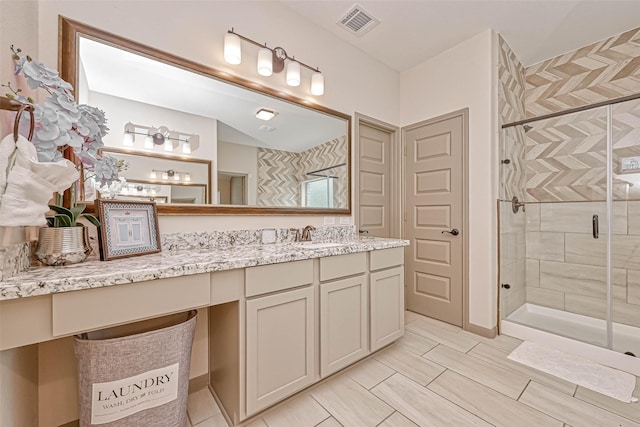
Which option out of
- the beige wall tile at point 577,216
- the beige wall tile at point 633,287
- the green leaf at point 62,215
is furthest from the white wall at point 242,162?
the beige wall tile at point 633,287

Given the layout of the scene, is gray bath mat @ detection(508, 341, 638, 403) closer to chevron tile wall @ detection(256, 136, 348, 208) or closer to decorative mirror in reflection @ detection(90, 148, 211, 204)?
chevron tile wall @ detection(256, 136, 348, 208)

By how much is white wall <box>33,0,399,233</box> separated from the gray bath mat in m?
1.98

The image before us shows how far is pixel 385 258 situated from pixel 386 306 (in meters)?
0.38

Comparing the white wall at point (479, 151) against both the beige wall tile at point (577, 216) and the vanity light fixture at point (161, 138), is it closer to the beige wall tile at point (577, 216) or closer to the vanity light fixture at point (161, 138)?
the beige wall tile at point (577, 216)

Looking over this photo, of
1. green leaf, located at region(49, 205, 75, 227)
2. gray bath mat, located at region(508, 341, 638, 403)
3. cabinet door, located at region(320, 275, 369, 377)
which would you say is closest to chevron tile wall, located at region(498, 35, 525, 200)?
gray bath mat, located at region(508, 341, 638, 403)

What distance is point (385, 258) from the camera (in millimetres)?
2037

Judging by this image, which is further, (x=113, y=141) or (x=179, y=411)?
(x=113, y=141)

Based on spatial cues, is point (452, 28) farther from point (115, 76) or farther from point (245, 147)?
point (115, 76)

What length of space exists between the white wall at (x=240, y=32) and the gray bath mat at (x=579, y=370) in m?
1.98

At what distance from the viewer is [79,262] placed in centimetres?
116

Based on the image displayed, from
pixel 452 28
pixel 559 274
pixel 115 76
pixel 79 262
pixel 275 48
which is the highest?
pixel 452 28

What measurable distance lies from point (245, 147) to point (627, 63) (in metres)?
3.67

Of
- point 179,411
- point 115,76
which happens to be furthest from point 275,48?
point 179,411

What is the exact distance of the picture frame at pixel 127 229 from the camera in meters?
1.25
